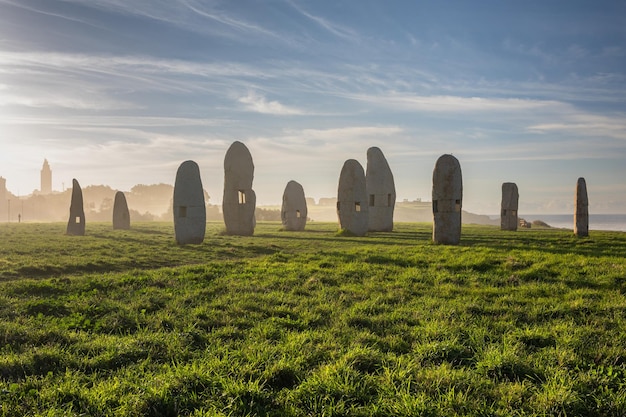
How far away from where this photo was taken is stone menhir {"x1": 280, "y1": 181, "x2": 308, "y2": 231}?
1371 inches

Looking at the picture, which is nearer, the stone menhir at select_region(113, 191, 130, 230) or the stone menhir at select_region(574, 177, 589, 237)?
the stone menhir at select_region(574, 177, 589, 237)

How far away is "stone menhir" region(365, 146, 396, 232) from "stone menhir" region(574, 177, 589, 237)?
1151cm

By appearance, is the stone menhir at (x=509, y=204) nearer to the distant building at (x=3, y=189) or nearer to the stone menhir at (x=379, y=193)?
the stone menhir at (x=379, y=193)

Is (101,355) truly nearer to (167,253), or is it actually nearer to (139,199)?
(167,253)

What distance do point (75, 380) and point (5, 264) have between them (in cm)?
1145

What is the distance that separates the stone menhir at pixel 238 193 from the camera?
96.0 ft

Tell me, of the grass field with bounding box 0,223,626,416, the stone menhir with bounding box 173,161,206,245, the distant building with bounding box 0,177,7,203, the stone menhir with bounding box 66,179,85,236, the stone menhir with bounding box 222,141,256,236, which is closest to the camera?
the grass field with bounding box 0,223,626,416

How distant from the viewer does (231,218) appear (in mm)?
29281

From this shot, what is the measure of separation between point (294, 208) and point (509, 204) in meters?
16.6

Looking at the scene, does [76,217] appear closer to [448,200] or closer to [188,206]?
[188,206]

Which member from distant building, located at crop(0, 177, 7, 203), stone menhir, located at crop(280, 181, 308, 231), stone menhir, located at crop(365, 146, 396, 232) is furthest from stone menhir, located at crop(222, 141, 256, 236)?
distant building, located at crop(0, 177, 7, 203)

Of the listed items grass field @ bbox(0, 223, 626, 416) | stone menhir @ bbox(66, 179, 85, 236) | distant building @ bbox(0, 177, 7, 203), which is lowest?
grass field @ bbox(0, 223, 626, 416)

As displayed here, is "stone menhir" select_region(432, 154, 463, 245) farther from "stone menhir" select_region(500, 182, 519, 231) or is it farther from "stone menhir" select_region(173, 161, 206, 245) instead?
"stone menhir" select_region(500, 182, 519, 231)

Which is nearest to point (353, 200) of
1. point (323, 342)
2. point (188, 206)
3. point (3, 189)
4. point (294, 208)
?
point (294, 208)
